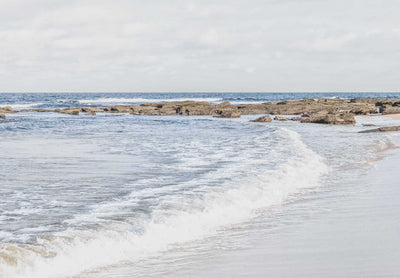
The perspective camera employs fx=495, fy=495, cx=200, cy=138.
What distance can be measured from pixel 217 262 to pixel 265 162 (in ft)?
26.0

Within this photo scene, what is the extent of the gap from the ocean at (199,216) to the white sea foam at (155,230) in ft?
0.05

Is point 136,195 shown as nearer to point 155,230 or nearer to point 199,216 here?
point 199,216

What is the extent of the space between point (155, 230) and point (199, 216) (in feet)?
3.34

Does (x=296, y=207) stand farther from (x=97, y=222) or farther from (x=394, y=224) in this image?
(x=97, y=222)

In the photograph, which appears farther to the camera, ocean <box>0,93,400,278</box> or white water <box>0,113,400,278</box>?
white water <box>0,113,400,278</box>

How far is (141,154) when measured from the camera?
49.6 ft

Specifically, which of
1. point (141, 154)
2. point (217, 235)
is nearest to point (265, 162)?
point (141, 154)

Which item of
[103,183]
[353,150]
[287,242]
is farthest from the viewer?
[353,150]

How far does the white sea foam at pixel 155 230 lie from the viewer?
524cm

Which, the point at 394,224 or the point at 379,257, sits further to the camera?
the point at 394,224

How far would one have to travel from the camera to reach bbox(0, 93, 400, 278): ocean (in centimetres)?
519

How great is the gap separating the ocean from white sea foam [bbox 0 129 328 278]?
1 centimetres

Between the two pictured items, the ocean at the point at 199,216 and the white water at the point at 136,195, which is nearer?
the ocean at the point at 199,216

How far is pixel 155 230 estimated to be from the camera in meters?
6.54
